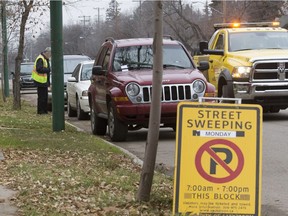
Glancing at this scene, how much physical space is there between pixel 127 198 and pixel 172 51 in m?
6.86

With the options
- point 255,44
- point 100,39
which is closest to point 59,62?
point 255,44

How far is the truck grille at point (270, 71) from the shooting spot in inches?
598

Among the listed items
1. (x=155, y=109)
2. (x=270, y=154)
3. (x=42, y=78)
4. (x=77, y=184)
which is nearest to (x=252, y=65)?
(x=270, y=154)

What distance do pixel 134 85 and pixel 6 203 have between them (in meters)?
5.62

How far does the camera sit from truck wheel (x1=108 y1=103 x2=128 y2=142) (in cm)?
1241

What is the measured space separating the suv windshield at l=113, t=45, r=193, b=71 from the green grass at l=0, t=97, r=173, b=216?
190cm

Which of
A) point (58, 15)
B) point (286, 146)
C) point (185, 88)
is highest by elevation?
point (58, 15)

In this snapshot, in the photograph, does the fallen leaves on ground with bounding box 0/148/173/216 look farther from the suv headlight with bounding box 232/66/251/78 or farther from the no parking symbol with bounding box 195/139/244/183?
the suv headlight with bounding box 232/66/251/78

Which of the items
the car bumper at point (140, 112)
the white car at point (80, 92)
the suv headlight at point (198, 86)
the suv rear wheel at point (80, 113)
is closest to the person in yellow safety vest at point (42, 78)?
the white car at point (80, 92)

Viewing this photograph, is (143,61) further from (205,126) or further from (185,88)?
(205,126)

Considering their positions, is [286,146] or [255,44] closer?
[286,146]

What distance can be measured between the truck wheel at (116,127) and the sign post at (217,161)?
6303 millimetres

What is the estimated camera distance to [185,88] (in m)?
12.1

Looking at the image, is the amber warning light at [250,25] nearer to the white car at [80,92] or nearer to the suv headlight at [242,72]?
the suv headlight at [242,72]
